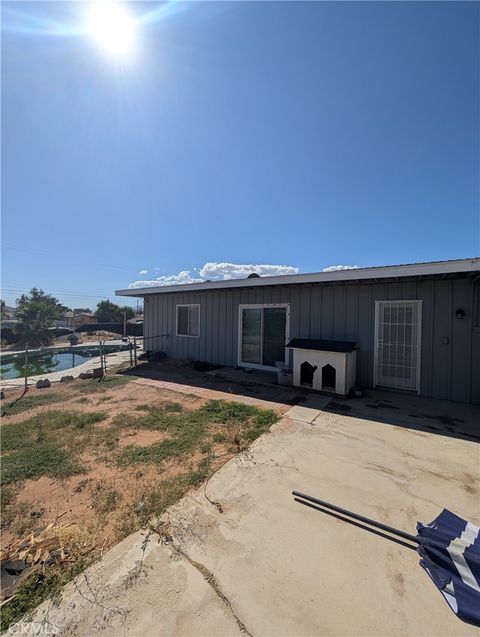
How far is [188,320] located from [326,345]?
484 cm

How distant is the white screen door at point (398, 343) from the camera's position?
16.7 feet

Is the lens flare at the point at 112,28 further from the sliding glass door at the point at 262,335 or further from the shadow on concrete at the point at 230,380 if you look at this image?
the shadow on concrete at the point at 230,380

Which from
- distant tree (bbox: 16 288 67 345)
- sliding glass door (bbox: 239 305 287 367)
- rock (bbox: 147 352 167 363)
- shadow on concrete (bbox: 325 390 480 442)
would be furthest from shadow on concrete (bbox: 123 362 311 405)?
distant tree (bbox: 16 288 67 345)

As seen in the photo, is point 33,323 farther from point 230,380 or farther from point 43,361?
point 230,380

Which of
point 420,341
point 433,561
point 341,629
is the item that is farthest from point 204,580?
point 420,341

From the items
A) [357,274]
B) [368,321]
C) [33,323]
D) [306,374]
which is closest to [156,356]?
[306,374]

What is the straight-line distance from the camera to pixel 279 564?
1549mm

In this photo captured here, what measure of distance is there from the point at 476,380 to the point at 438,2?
611 cm

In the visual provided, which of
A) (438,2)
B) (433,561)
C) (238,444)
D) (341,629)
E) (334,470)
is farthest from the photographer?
(438,2)

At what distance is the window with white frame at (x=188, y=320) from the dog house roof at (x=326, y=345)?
371cm

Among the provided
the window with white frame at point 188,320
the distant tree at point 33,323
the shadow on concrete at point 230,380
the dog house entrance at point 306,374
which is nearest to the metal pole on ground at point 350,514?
the shadow on concrete at point 230,380

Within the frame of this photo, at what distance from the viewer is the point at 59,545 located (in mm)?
1719

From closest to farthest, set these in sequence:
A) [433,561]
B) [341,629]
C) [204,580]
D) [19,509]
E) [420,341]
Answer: [341,629]
[204,580]
[433,561]
[19,509]
[420,341]

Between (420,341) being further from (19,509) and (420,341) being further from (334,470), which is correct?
(19,509)
